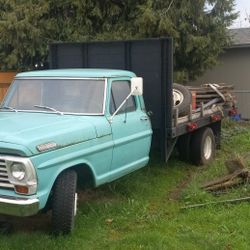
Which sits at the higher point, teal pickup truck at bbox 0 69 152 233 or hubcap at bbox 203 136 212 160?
teal pickup truck at bbox 0 69 152 233

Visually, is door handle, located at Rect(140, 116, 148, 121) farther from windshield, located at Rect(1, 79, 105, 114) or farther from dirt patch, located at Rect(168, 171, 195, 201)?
dirt patch, located at Rect(168, 171, 195, 201)

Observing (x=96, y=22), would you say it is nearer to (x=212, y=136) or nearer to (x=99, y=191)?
(x=212, y=136)

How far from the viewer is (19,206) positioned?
17.0ft

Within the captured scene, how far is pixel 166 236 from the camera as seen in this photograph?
5812 mm

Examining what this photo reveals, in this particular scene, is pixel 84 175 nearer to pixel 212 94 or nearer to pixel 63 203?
pixel 63 203

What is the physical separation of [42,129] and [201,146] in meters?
4.61

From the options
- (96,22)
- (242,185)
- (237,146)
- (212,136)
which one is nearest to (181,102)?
(212,136)

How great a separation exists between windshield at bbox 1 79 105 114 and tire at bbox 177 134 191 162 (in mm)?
3243

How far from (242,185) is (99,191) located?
2144mm

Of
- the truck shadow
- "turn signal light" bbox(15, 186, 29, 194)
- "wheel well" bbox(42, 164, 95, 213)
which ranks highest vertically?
"turn signal light" bbox(15, 186, 29, 194)

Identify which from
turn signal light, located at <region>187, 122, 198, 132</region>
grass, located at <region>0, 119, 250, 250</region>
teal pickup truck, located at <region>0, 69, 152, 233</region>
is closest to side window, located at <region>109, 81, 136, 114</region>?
teal pickup truck, located at <region>0, 69, 152, 233</region>

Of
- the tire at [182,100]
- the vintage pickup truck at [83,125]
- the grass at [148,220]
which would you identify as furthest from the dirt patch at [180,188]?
the tire at [182,100]

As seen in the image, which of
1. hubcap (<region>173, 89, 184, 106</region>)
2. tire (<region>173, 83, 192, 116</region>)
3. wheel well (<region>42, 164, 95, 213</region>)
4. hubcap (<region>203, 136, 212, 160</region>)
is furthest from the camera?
hubcap (<region>203, 136, 212, 160</region>)

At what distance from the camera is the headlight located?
5.15m
